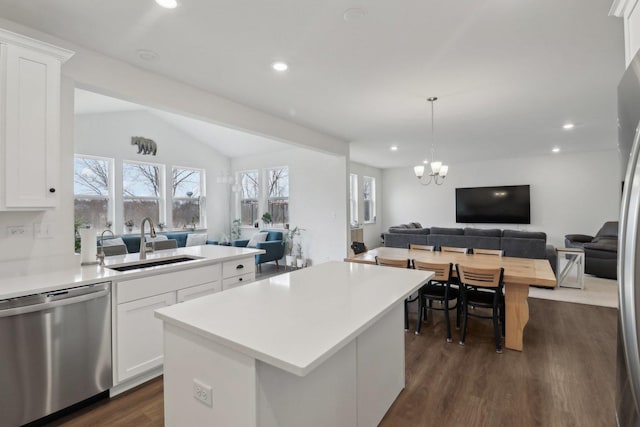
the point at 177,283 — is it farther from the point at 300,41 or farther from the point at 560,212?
the point at 560,212

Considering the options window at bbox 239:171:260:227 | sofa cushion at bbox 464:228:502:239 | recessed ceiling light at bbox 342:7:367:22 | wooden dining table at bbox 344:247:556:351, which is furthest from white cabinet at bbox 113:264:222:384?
window at bbox 239:171:260:227

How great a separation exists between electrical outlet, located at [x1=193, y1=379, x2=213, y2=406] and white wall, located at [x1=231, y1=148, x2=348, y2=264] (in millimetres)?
5025

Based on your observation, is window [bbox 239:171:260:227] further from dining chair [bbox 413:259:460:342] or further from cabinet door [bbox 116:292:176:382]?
cabinet door [bbox 116:292:176:382]

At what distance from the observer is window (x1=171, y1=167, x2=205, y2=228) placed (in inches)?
288

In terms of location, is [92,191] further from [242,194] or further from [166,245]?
[166,245]

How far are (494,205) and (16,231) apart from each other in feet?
30.1

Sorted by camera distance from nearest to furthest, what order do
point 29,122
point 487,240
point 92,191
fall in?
point 29,122, point 487,240, point 92,191

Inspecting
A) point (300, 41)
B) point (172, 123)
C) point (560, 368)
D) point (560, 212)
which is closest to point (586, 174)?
point (560, 212)

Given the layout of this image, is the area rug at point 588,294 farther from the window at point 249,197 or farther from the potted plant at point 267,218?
the window at point 249,197

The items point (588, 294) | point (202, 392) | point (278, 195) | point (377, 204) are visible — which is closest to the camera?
point (202, 392)

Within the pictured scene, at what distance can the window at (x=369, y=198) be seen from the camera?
9537mm

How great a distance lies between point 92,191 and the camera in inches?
234

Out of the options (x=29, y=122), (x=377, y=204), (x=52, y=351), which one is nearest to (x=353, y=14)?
(x=29, y=122)

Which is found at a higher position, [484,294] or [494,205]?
[494,205]
